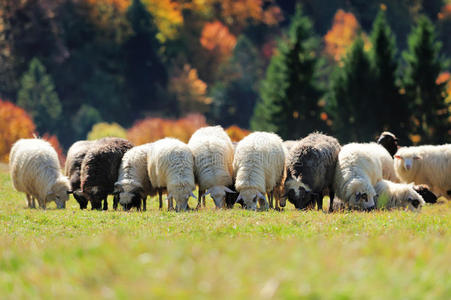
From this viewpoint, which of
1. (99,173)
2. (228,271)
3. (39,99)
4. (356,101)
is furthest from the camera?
(39,99)

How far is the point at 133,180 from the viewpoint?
2014cm

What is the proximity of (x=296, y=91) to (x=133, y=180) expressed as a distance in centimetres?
3637

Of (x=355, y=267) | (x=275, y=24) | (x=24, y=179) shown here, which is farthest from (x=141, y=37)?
(x=355, y=267)

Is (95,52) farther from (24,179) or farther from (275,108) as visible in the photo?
(24,179)

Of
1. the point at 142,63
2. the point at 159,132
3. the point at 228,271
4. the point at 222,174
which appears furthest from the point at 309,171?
the point at 142,63

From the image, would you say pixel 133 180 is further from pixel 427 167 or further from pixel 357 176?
pixel 427 167

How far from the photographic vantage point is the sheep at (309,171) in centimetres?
1859

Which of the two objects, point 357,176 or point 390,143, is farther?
point 390,143

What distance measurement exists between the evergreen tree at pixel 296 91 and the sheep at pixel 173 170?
34941 millimetres

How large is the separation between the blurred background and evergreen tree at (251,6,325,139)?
91mm

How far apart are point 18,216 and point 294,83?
40246 millimetres

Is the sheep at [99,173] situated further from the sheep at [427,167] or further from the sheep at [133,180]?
the sheep at [427,167]

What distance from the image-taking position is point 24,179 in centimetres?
2161

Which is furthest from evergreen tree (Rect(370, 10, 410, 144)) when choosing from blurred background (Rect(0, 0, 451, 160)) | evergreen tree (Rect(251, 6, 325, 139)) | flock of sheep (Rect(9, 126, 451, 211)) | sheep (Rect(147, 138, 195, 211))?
sheep (Rect(147, 138, 195, 211))
